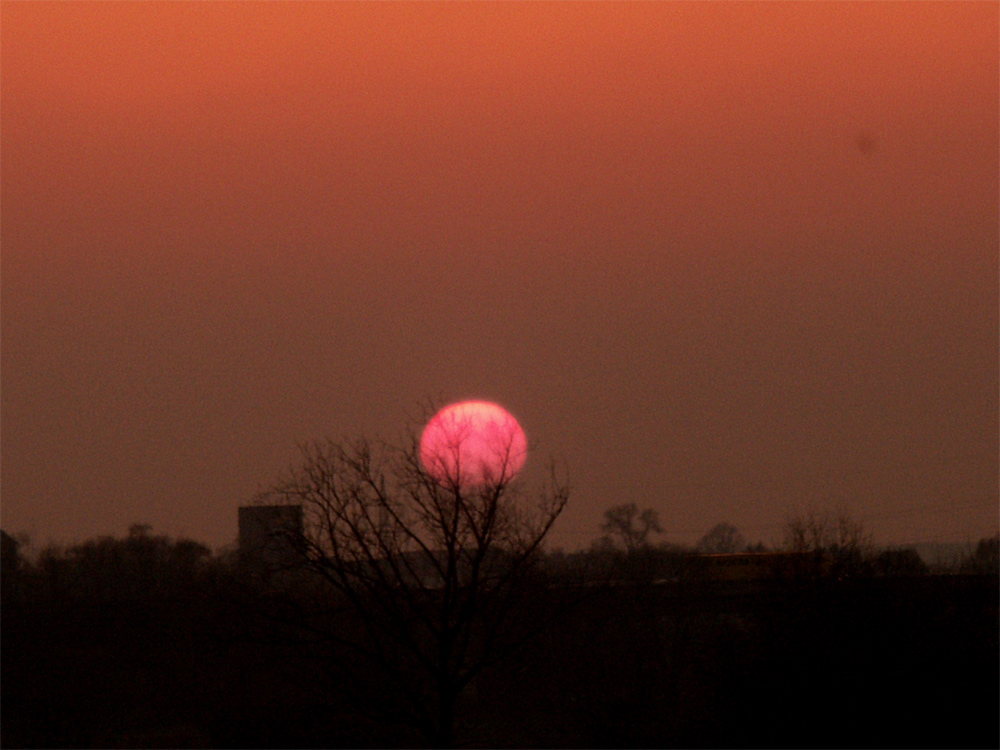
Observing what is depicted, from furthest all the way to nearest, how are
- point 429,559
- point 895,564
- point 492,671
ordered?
point 895,564
point 492,671
point 429,559

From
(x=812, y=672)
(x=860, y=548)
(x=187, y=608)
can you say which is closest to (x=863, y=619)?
(x=812, y=672)

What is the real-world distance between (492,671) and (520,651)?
10816 millimetres

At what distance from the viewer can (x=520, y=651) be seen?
1021 inches

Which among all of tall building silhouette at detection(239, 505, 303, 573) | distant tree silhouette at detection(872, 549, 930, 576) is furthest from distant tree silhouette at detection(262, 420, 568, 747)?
distant tree silhouette at detection(872, 549, 930, 576)

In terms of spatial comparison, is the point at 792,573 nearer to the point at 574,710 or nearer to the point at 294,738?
the point at 574,710

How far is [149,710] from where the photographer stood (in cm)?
3772

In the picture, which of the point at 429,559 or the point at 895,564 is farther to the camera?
the point at 895,564

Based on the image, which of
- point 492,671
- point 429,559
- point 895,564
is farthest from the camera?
point 895,564

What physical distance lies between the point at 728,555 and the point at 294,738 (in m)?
28.7

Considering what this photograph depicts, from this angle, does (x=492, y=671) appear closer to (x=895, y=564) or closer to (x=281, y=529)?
(x=895, y=564)

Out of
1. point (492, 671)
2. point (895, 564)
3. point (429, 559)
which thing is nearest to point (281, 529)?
point (429, 559)

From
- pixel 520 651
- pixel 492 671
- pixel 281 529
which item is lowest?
pixel 492 671

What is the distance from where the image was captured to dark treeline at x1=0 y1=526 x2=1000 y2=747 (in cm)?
2189

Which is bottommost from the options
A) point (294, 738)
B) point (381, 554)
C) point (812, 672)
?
point (294, 738)
